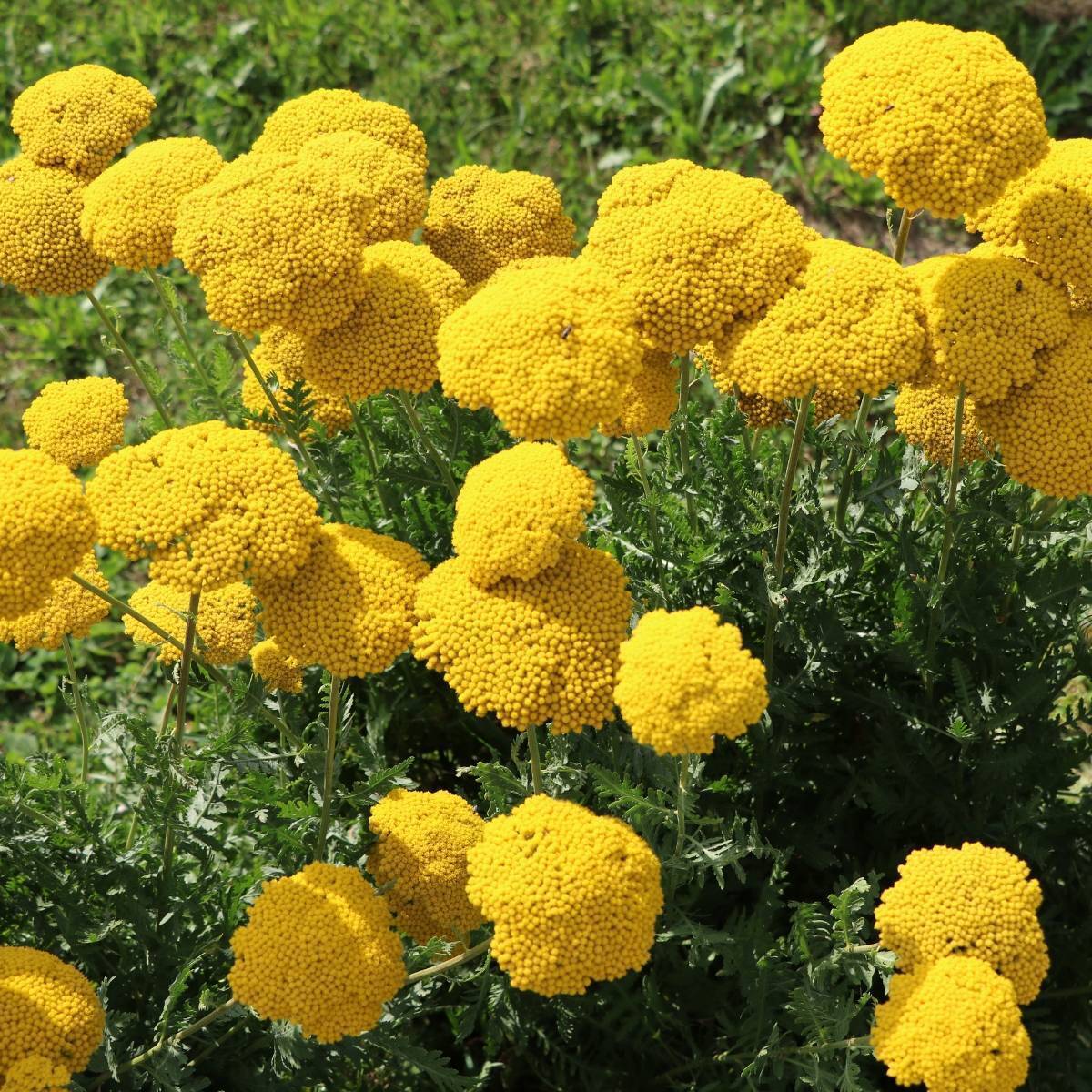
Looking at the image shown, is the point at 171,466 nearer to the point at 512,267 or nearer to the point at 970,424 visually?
the point at 512,267

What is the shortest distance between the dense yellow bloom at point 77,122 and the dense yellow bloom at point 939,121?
2.36 meters

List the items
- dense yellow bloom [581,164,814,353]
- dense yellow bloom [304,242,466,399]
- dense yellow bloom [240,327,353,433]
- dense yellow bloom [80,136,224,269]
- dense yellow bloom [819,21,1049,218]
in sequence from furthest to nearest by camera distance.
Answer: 1. dense yellow bloom [240,327,353,433]
2. dense yellow bloom [80,136,224,269]
3. dense yellow bloom [304,242,466,399]
4. dense yellow bloom [581,164,814,353]
5. dense yellow bloom [819,21,1049,218]

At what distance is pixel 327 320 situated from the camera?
371cm

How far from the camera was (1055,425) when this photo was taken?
11.9 feet

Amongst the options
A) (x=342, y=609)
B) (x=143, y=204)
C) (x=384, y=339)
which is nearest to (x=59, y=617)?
(x=342, y=609)

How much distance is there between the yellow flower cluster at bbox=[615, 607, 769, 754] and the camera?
122 inches

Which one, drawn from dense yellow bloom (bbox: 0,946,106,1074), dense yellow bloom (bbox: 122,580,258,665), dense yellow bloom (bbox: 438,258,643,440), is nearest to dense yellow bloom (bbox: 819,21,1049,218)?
dense yellow bloom (bbox: 438,258,643,440)

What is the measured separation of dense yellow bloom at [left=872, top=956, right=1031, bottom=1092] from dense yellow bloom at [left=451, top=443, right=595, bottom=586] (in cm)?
141

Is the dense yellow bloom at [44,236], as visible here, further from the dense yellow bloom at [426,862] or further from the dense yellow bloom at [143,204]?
the dense yellow bloom at [426,862]

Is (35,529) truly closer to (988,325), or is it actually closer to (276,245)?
(276,245)

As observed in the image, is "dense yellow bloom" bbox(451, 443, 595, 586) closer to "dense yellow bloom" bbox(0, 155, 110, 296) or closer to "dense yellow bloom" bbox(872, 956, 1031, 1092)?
"dense yellow bloom" bbox(872, 956, 1031, 1092)

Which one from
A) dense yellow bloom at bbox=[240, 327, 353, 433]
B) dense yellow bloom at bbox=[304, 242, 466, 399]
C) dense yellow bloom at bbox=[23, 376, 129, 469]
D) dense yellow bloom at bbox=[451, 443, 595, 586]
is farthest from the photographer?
dense yellow bloom at bbox=[240, 327, 353, 433]

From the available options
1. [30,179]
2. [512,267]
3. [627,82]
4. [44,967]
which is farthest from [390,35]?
[44,967]

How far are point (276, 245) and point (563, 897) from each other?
6.26ft
